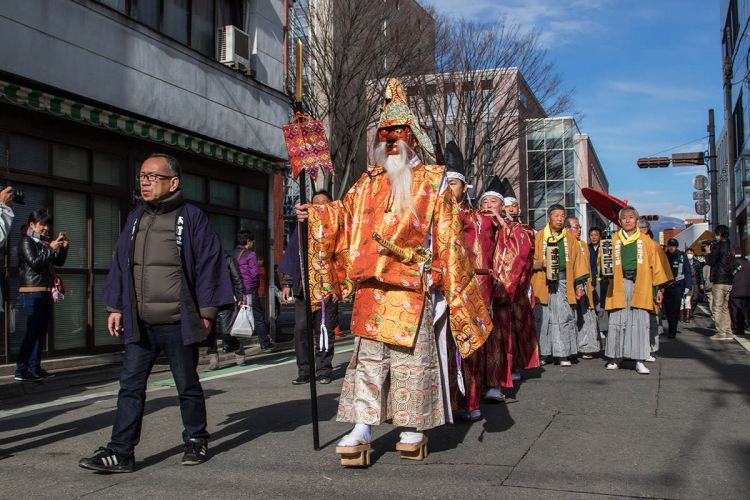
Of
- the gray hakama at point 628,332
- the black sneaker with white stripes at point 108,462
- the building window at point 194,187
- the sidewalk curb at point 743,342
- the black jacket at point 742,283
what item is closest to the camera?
the black sneaker with white stripes at point 108,462

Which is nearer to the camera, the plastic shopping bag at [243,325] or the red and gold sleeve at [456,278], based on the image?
the red and gold sleeve at [456,278]

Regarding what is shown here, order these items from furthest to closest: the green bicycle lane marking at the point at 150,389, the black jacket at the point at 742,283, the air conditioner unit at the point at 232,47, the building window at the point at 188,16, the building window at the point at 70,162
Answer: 1. the air conditioner unit at the point at 232,47
2. the black jacket at the point at 742,283
3. the building window at the point at 188,16
4. the building window at the point at 70,162
5. the green bicycle lane marking at the point at 150,389

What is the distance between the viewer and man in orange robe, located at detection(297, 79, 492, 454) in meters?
4.19

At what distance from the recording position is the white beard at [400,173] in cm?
429

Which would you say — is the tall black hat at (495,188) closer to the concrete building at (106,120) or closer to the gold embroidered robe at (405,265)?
the gold embroidered robe at (405,265)

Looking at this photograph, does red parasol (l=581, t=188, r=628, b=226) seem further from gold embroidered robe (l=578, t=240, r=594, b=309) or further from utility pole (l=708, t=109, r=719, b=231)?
utility pole (l=708, t=109, r=719, b=231)

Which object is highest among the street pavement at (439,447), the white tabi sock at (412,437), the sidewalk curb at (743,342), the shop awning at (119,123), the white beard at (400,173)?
the shop awning at (119,123)

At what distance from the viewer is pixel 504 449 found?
179 inches

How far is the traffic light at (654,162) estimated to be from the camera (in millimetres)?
27078

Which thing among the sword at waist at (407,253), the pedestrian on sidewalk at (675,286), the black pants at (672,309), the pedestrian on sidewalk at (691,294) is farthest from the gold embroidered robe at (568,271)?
the pedestrian on sidewalk at (691,294)

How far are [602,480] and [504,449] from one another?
824 mm

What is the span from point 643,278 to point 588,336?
5.70ft

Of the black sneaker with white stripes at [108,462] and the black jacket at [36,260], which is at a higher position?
the black jacket at [36,260]

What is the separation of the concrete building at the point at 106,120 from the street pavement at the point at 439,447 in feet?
9.13
